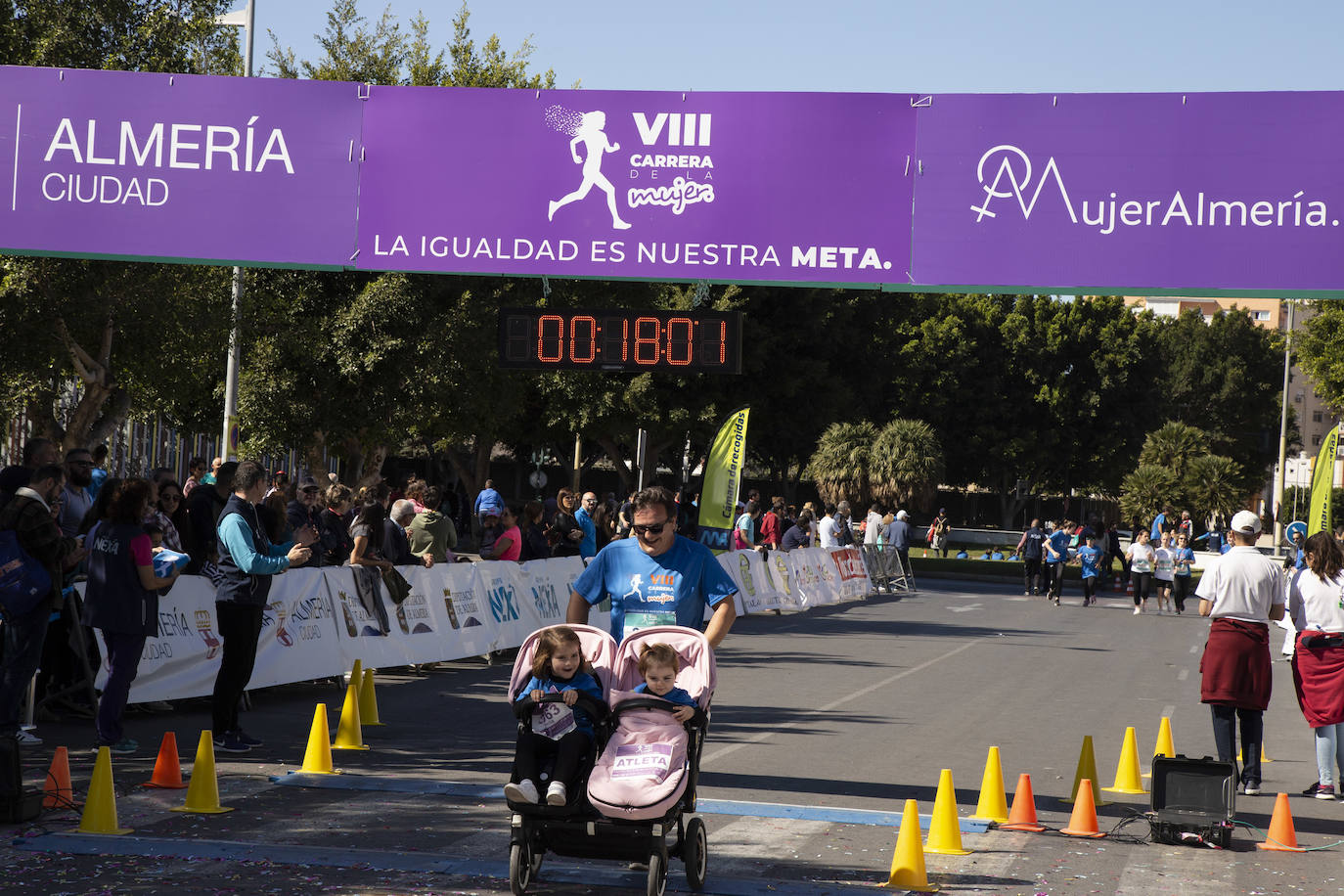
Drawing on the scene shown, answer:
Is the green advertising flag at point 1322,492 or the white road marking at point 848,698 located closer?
the white road marking at point 848,698

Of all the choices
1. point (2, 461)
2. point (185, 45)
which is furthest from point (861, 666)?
point (2, 461)

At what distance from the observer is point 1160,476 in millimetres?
63344

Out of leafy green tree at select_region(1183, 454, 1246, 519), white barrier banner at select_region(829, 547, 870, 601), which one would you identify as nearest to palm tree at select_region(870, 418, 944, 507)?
leafy green tree at select_region(1183, 454, 1246, 519)

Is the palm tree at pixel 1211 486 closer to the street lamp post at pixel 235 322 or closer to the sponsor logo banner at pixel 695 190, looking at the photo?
the street lamp post at pixel 235 322

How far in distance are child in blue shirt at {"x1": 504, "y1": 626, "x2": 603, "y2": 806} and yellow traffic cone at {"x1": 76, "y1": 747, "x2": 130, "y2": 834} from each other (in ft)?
7.12

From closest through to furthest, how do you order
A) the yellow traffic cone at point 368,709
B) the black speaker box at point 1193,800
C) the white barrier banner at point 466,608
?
the black speaker box at point 1193,800
the yellow traffic cone at point 368,709
the white barrier banner at point 466,608

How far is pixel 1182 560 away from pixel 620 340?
19.5 m

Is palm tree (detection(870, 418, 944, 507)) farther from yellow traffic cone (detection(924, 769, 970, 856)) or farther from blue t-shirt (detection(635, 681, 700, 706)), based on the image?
blue t-shirt (detection(635, 681, 700, 706))

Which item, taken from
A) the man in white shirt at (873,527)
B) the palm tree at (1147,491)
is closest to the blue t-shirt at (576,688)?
the man in white shirt at (873,527)

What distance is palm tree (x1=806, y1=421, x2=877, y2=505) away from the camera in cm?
5862

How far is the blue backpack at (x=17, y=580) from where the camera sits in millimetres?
8773

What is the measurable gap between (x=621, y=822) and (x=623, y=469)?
43.3m

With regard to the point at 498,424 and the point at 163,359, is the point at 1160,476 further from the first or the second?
the point at 163,359

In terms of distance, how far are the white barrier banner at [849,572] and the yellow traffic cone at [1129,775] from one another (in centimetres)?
1958
